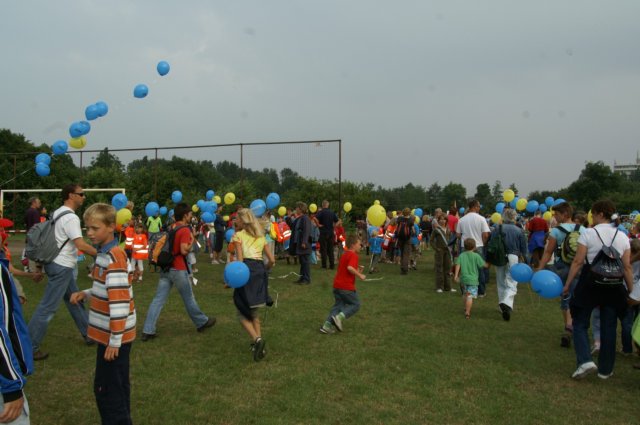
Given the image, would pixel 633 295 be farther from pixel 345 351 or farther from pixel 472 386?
pixel 345 351

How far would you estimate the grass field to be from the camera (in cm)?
389

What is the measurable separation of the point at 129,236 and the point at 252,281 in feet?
20.3

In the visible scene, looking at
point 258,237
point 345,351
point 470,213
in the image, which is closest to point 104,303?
point 258,237

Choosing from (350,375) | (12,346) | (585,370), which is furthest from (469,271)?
(12,346)

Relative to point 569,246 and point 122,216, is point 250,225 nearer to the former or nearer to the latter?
point 569,246

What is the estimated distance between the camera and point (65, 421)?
145 inches

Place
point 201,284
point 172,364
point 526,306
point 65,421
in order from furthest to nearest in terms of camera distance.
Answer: point 201,284 → point 526,306 → point 172,364 → point 65,421

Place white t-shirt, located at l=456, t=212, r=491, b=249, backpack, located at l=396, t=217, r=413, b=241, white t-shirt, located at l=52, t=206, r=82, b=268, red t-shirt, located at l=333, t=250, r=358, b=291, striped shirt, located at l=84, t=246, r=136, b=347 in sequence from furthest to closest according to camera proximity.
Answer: backpack, located at l=396, t=217, r=413, b=241
white t-shirt, located at l=456, t=212, r=491, b=249
red t-shirt, located at l=333, t=250, r=358, b=291
white t-shirt, located at l=52, t=206, r=82, b=268
striped shirt, located at l=84, t=246, r=136, b=347

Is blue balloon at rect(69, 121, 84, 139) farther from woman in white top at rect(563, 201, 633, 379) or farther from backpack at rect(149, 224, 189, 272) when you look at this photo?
woman in white top at rect(563, 201, 633, 379)

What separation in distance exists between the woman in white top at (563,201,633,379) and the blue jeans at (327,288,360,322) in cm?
259

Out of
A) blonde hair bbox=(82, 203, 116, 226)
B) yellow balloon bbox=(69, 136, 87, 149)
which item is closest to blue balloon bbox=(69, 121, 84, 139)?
yellow balloon bbox=(69, 136, 87, 149)

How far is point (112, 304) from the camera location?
283 cm

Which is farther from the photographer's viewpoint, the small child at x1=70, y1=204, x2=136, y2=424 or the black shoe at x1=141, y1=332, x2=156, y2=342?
the black shoe at x1=141, y1=332, x2=156, y2=342

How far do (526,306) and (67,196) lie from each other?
7.51m
